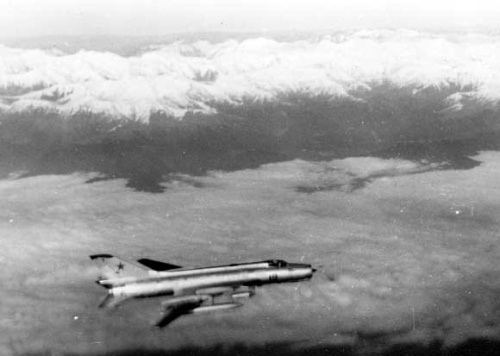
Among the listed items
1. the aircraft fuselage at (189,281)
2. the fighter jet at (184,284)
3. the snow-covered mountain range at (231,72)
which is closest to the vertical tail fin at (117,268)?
the fighter jet at (184,284)

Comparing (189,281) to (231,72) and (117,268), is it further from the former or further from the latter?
(231,72)

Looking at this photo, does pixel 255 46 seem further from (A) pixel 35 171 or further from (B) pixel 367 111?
(A) pixel 35 171

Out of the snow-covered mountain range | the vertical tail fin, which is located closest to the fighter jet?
the vertical tail fin

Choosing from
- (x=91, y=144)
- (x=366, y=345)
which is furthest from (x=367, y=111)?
(x=91, y=144)

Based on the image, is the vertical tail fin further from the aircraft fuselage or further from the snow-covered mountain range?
the snow-covered mountain range

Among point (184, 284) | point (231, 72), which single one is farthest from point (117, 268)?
point (231, 72)
